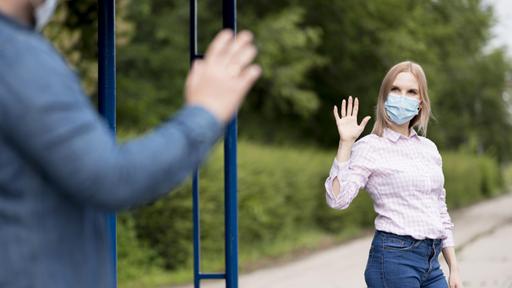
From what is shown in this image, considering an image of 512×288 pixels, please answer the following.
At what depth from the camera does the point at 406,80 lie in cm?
399

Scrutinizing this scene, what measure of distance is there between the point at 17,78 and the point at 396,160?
259cm

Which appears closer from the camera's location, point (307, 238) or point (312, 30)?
point (307, 238)

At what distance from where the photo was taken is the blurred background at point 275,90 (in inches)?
444

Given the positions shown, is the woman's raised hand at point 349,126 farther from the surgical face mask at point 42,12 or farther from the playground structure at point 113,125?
the surgical face mask at point 42,12

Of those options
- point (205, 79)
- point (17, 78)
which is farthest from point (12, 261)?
point (205, 79)

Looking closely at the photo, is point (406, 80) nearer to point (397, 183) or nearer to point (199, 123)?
point (397, 183)

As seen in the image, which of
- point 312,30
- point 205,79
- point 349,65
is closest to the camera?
point 205,79

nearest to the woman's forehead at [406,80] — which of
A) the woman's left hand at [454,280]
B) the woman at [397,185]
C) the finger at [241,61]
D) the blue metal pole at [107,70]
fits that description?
the woman at [397,185]

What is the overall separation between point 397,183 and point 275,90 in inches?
651

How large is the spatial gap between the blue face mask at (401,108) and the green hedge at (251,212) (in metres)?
6.81

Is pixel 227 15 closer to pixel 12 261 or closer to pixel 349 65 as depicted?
pixel 12 261

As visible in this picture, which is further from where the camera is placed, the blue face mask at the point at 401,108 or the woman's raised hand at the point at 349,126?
the blue face mask at the point at 401,108

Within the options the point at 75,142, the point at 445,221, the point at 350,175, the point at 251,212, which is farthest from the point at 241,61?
the point at 251,212

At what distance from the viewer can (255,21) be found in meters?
20.4
